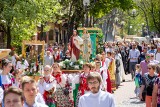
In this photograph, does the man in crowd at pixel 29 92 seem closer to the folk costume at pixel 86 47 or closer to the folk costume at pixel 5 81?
the folk costume at pixel 5 81

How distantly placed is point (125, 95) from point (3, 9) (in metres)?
8.56

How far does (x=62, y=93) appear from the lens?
1284cm

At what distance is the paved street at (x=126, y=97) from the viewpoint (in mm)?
14516

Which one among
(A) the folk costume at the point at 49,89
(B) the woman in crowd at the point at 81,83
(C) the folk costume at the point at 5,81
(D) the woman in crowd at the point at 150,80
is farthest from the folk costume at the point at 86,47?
(D) the woman in crowd at the point at 150,80

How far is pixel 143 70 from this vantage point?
1426cm

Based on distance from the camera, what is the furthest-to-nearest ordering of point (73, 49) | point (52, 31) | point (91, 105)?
point (52, 31) < point (73, 49) < point (91, 105)

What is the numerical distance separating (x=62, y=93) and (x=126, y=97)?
413 centimetres

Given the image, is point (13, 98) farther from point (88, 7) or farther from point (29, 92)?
point (88, 7)

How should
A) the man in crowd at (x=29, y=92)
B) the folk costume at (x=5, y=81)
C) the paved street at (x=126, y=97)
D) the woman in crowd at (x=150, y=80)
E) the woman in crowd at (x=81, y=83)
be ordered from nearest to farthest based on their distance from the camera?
1. the man in crowd at (x=29, y=92)
2. the woman in crowd at (x=150, y=80)
3. the folk costume at (x=5, y=81)
4. the woman in crowd at (x=81, y=83)
5. the paved street at (x=126, y=97)

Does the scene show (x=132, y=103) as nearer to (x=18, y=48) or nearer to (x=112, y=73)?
(x=112, y=73)

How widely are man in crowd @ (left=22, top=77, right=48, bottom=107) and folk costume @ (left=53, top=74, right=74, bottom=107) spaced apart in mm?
6226

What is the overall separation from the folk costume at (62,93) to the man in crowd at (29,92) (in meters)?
6.23

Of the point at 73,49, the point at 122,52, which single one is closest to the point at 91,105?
the point at 73,49

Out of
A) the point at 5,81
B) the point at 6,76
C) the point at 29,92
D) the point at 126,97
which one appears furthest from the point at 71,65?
the point at 29,92
